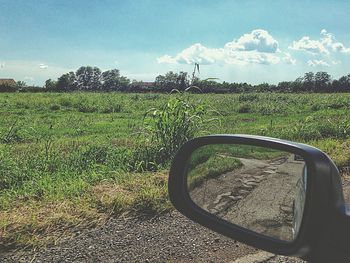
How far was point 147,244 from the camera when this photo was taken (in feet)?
11.0

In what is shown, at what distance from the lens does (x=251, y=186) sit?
6.20 ft

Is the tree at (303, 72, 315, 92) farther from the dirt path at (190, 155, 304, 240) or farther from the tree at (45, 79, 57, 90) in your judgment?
the dirt path at (190, 155, 304, 240)

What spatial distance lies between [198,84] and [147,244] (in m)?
4.15

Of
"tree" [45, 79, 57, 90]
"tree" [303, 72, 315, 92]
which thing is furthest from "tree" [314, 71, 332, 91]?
"tree" [45, 79, 57, 90]

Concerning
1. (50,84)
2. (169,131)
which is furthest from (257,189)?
(50,84)

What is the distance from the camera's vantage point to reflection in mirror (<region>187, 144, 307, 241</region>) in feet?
4.61

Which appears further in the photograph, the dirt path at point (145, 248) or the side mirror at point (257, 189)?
the dirt path at point (145, 248)

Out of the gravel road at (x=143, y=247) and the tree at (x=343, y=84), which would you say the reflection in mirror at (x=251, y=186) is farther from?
the tree at (x=343, y=84)

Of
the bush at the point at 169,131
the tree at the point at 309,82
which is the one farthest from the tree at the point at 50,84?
the bush at the point at 169,131

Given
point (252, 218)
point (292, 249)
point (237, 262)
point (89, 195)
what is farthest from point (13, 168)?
point (292, 249)

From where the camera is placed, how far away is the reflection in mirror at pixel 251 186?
55.3 inches

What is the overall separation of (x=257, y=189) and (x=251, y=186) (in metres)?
0.09

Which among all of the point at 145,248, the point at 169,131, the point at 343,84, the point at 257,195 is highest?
the point at 343,84

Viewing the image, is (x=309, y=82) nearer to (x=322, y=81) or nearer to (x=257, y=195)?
(x=322, y=81)
